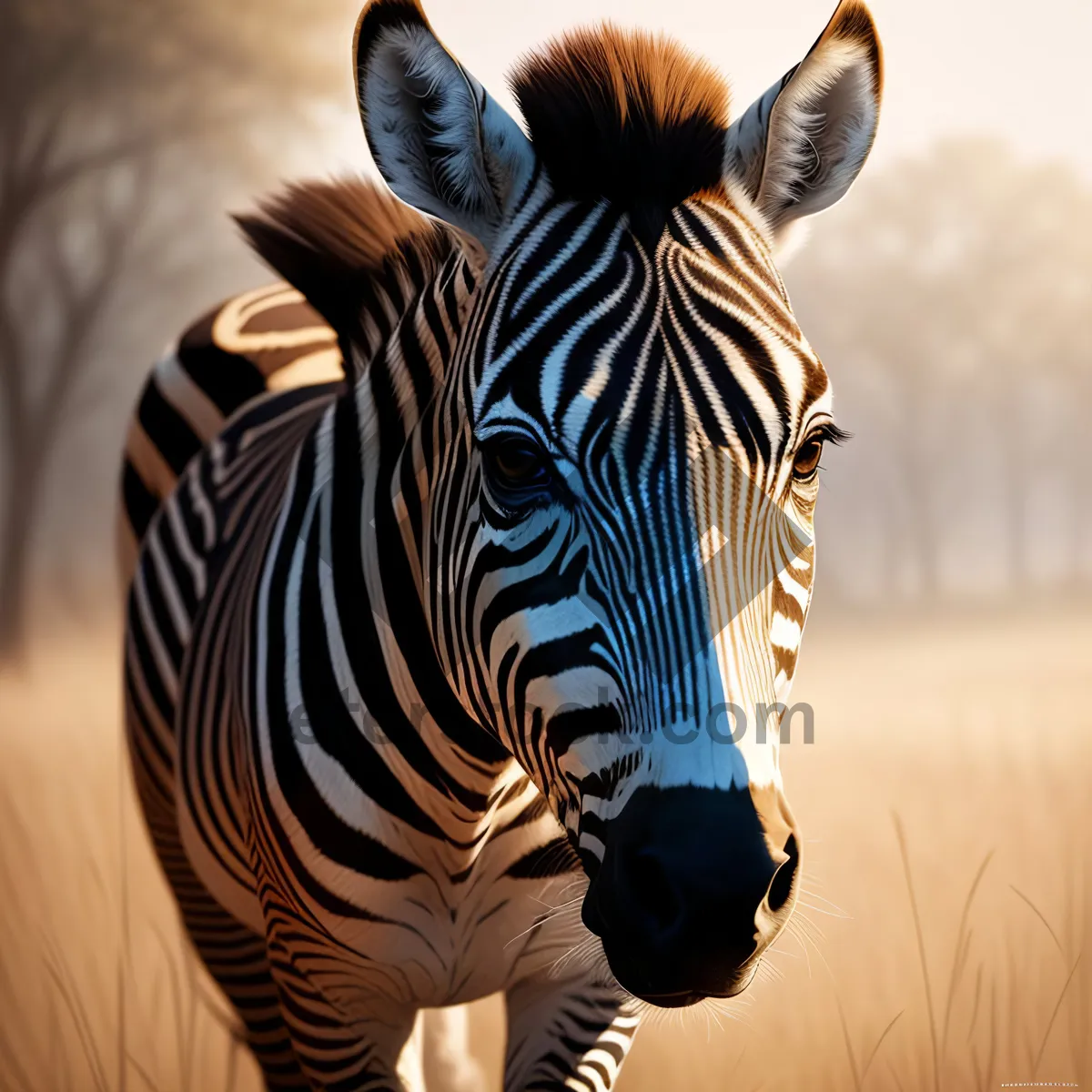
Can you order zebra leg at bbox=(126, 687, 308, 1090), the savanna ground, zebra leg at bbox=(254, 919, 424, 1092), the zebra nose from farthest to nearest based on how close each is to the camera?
the savanna ground, zebra leg at bbox=(126, 687, 308, 1090), zebra leg at bbox=(254, 919, 424, 1092), the zebra nose

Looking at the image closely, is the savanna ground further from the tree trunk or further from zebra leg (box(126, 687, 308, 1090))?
the tree trunk

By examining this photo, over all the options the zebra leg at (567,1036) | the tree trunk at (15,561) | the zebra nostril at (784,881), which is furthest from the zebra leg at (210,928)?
the tree trunk at (15,561)

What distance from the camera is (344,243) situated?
7.49 ft

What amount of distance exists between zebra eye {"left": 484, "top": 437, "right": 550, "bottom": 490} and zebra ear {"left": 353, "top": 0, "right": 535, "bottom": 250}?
1.44 ft

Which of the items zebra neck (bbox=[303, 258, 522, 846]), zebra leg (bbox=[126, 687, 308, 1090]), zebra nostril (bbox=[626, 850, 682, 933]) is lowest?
zebra leg (bbox=[126, 687, 308, 1090])

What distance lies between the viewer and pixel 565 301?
1.50 meters

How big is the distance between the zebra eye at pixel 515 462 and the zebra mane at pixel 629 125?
412 millimetres

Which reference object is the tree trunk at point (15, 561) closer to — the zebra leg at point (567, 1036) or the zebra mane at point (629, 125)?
the zebra leg at point (567, 1036)

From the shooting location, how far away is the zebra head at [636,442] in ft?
4.05

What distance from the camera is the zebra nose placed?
114 cm

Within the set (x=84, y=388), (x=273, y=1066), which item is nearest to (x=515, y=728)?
(x=273, y=1066)

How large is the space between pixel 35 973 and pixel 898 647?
14.7ft

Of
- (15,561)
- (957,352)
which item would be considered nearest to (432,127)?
(957,352)

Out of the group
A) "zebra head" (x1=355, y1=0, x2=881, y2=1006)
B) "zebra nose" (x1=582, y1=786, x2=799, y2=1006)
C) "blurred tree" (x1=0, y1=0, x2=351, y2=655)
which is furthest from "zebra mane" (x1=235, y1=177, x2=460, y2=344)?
"blurred tree" (x1=0, y1=0, x2=351, y2=655)
